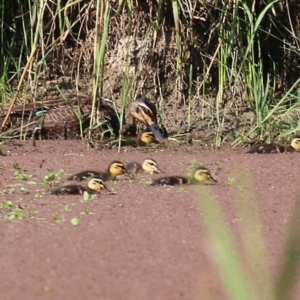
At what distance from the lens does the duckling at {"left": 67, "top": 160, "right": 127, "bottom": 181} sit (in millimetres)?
5668

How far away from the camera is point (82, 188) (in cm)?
519

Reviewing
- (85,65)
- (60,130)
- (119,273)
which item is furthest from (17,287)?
(85,65)

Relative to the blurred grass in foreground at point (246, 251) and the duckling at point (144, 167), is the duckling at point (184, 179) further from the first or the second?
the duckling at point (144, 167)

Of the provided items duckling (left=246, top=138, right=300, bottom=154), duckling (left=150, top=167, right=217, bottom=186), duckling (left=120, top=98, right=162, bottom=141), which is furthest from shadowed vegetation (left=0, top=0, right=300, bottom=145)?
duckling (left=150, top=167, right=217, bottom=186)

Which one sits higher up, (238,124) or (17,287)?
(17,287)

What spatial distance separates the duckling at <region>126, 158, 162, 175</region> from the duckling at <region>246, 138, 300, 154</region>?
1167mm

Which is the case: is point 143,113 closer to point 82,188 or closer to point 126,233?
point 82,188

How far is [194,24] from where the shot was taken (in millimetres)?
8695

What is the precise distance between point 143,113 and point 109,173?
91.1 inches

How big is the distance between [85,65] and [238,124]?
1821 millimetres

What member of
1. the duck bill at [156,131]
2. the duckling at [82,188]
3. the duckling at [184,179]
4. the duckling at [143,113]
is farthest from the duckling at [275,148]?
the duckling at [82,188]

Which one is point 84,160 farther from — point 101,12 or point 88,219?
point 88,219

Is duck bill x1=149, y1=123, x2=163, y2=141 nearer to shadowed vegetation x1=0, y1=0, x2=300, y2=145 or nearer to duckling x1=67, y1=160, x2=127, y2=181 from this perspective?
shadowed vegetation x1=0, y1=0, x2=300, y2=145

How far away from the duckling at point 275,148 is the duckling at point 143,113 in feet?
3.58
